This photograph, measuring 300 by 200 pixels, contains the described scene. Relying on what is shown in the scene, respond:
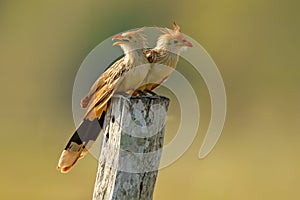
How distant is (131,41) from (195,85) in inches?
194

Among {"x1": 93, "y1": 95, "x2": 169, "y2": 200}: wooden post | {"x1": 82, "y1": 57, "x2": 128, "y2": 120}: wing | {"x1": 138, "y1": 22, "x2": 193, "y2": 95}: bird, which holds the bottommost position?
{"x1": 93, "y1": 95, "x2": 169, "y2": 200}: wooden post

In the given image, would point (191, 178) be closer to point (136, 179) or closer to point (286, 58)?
point (286, 58)

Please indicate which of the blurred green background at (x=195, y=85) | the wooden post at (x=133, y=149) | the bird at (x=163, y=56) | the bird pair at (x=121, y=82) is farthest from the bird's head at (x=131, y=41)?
the blurred green background at (x=195, y=85)

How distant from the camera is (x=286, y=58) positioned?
28.7ft

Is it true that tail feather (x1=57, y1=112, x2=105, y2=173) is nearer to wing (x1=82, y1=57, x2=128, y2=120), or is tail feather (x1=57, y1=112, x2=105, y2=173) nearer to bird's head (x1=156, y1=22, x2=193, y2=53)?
wing (x1=82, y1=57, x2=128, y2=120)

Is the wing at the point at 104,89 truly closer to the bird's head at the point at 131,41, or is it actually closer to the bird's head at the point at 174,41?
the bird's head at the point at 131,41

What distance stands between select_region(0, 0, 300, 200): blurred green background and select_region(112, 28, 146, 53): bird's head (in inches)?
110

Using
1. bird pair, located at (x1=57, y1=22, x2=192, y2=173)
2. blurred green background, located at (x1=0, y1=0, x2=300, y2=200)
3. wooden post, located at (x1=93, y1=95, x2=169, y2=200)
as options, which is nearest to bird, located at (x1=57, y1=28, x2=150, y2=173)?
bird pair, located at (x1=57, y1=22, x2=192, y2=173)

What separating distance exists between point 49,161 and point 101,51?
8.07ft

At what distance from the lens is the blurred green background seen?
6.55 metres

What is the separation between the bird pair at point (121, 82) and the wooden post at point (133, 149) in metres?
0.27

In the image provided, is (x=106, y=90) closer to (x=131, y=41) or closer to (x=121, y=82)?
(x=121, y=82)

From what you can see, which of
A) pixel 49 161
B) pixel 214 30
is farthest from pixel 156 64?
pixel 214 30

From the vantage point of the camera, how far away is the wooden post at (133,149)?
8.28 ft
